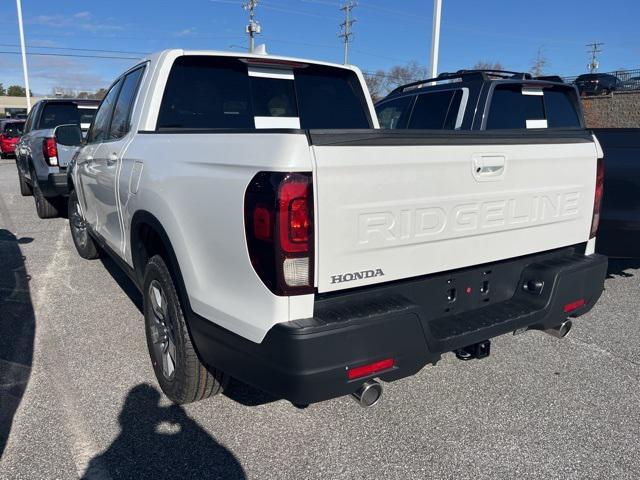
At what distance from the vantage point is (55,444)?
2.64m

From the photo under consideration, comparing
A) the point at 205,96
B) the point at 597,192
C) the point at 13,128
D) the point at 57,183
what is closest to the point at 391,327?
the point at 597,192

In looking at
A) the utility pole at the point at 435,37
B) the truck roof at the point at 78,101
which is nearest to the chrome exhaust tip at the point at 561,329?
the truck roof at the point at 78,101

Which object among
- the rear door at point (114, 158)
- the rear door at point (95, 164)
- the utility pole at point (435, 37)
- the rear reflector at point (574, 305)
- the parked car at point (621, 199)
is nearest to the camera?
the rear reflector at point (574, 305)

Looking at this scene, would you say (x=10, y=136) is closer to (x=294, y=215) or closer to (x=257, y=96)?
(x=257, y=96)

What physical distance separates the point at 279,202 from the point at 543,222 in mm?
1692

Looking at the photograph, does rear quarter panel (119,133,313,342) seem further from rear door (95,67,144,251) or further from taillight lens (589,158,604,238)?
taillight lens (589,158,604,238)

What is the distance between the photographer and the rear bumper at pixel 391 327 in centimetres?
204

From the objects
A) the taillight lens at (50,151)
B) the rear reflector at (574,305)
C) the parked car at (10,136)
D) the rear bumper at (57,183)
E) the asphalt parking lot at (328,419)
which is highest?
the taillight lens at (50,151)

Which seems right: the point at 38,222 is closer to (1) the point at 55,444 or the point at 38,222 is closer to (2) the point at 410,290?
(1) the point at 55,444

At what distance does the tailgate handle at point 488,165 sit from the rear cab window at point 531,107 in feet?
10.3

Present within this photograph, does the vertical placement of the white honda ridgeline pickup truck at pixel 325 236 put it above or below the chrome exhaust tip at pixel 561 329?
above

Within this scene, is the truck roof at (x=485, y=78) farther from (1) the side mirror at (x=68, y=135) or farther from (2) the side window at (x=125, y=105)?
(1) the side mirror at (x=68, y=135)

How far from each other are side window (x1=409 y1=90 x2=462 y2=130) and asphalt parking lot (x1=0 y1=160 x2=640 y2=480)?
2.81 meters

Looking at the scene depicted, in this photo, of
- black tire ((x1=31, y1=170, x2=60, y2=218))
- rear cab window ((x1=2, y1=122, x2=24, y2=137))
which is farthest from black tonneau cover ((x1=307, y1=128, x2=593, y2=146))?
rear cab window ((x1=2, y1=122, x2=24, y2=137))
